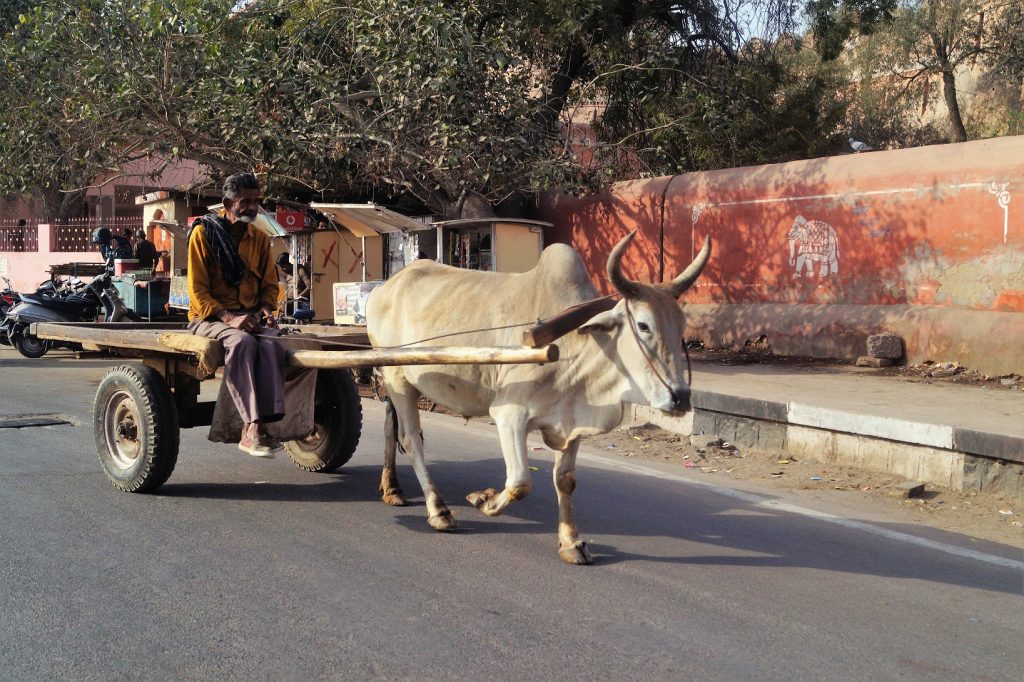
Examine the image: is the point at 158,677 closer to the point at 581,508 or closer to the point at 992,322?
the point at 581,508

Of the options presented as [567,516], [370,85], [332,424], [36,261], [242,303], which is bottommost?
[567,516]

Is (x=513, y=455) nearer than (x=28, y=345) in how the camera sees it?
Yes

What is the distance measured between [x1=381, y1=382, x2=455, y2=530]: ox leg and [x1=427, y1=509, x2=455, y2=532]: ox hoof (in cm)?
4

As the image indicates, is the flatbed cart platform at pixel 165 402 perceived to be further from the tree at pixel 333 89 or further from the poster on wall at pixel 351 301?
the tree at pixel 333 89

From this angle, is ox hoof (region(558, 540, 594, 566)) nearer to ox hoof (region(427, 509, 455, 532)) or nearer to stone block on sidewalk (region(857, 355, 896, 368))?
ox hoof (region(427, 509, 455, 532))

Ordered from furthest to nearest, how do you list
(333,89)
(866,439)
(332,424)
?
(333,89) < (866,439) < (332,424)

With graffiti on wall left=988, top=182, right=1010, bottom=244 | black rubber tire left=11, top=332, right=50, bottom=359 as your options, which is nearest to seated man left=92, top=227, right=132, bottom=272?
black rubber tire left=11, top=332, right=50, bottom=359

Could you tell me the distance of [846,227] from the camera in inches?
501

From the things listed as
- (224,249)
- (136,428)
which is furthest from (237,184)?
(136,428)

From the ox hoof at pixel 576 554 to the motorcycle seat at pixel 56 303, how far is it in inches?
475

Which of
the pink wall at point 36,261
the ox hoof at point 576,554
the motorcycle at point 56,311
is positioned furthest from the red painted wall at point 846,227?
the pink wall at point 36,261

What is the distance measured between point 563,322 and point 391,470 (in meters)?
1.97

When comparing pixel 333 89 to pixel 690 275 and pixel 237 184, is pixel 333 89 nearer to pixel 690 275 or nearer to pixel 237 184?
pixel 237 184

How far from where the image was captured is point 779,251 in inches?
535
